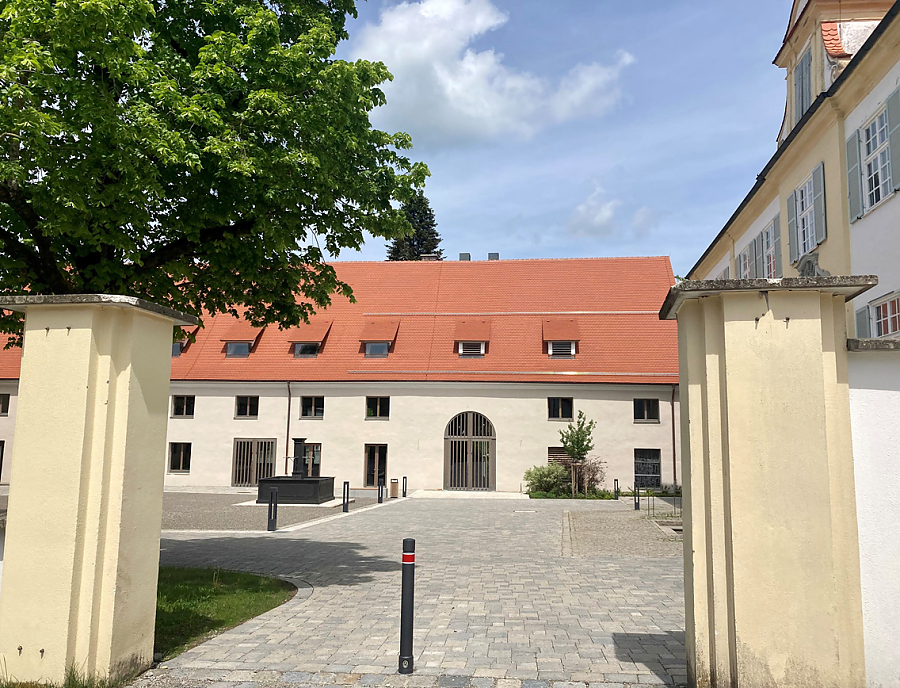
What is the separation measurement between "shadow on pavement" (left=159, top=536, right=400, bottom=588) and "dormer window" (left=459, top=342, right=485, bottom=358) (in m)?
20.3

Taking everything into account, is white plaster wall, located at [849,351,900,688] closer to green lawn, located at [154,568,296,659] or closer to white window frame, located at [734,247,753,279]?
green lawn, located at [154,568,296,659]

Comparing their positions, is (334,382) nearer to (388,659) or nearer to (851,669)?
(388,659)

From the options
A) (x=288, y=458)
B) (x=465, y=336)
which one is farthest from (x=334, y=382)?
(x=465, y=336)

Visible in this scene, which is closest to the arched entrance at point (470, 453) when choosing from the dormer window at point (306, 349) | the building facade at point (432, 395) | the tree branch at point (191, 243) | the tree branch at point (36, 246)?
the building facade at point (432, 395)

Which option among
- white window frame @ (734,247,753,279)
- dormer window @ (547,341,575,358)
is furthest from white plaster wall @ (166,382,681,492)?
white window frame @ (734,247,753,279)

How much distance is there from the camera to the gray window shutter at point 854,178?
550 inches

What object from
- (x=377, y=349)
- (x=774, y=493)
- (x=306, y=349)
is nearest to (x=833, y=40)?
(x=774, y=493)

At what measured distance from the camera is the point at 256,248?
9.54 meters

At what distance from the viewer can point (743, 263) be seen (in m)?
24.0

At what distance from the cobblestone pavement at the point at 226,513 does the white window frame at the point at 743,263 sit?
1518 centimetres

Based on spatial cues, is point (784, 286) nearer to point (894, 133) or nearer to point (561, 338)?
point (894, 133)

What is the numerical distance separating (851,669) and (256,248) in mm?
7953

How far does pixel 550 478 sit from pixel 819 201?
56.8ft

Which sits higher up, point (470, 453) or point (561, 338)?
point (561, 338)
